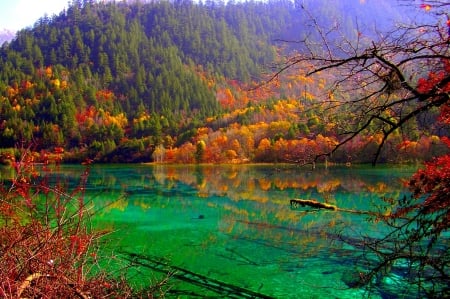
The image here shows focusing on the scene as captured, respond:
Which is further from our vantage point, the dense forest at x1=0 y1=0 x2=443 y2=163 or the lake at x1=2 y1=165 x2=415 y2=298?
the dense forest at x1=0 y1=0 x2=443 y2=163

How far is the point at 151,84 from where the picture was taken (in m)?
126

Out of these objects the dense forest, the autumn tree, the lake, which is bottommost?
the lake

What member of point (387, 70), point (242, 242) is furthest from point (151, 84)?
point (387, 70)

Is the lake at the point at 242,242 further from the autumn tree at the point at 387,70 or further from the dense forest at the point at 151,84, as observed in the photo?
the dense forest at the point at 151,84

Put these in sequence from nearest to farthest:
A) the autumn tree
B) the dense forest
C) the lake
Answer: the autumn tree → the lake → the dense forest

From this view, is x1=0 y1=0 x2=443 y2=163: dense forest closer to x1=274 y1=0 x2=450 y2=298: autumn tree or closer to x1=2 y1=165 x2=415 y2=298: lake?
x1=2 y1=165 x2=415 y2=298: lake

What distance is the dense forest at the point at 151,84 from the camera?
78.7m

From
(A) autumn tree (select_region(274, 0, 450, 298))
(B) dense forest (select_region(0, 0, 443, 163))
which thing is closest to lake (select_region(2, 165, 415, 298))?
(A) autumn tree (select_region(274, 0, 450, 298))

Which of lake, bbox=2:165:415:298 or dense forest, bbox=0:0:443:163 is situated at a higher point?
dense forest, bbox=0:0:443:163

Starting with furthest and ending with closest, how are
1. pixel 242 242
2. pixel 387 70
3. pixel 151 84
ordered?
1. pixel 151 84
2. pixel 242 242
3. pixel 387 70

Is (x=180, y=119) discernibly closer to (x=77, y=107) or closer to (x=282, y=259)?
(x=77, y=107)

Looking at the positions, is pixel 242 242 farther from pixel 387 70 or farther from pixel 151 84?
pixel 151 84

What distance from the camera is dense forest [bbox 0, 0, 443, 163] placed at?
78.7m

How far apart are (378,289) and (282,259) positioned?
2907 mm
